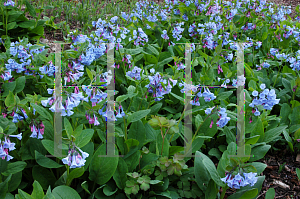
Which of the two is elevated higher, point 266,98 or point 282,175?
point 266,98

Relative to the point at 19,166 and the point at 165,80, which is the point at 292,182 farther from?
the point at 19,166

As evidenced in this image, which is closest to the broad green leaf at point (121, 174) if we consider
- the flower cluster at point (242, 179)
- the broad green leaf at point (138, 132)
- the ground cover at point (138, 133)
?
the ground cover at point (138, 133)

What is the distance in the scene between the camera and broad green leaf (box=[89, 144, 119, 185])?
1512 millimetres

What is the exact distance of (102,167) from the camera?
152 centimetres

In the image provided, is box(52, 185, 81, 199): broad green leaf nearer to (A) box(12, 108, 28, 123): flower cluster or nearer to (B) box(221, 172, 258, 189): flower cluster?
(A) box(12, 108, 28, 123): flower cluster

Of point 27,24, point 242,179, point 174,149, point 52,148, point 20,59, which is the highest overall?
point 27,24

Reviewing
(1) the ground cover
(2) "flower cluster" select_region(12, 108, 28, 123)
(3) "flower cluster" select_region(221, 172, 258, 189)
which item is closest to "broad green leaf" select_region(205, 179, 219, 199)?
(1) the ground cover

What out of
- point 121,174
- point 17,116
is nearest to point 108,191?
point 121,174

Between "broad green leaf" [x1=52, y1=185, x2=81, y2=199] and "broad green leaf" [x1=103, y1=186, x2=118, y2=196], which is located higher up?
"broad green leaf" [x1=52, y1=185, x2=81, y2=199]

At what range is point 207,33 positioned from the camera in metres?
3.08

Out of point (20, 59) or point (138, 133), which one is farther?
point (20, 59)

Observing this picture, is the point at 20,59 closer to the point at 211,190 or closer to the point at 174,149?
the point at 174,149

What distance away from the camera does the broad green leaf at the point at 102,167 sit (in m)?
1.51

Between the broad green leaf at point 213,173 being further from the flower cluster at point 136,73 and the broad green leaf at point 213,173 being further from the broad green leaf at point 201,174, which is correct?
the flower cluster at point 136,73
